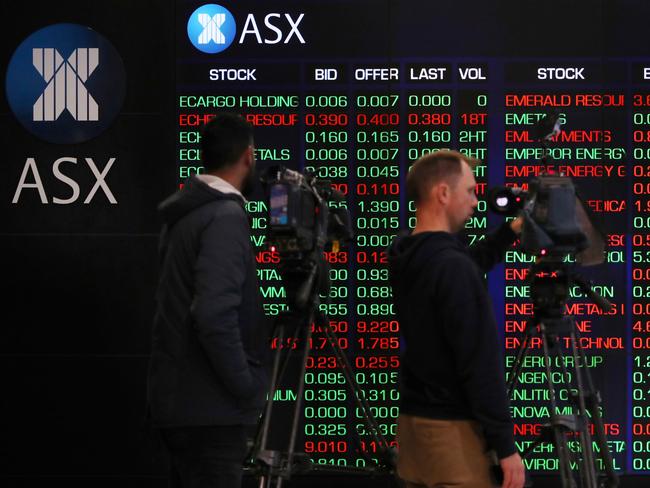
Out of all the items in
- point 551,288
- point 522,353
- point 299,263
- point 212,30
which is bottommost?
point 522,353

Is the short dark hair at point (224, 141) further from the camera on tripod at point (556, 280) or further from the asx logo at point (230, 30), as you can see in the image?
the asx logo at point (230, 30)

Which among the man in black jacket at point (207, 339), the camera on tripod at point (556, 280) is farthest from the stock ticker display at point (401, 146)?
the man in black jacket at point (207, 339)

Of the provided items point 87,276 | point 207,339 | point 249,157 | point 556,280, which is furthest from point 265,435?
point 87,276

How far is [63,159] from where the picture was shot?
5.35 metres

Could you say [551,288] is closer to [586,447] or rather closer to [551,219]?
[551,219]

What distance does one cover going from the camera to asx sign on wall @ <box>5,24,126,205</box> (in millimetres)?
5344

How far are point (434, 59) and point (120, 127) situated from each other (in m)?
1.78

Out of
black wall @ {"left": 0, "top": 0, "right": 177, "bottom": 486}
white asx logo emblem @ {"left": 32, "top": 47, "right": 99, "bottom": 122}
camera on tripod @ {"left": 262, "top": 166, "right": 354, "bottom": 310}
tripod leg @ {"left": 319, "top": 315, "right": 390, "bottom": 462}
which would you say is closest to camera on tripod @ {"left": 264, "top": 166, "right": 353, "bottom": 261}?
camera on tripod @ {"left": 262, "top": 166, "right": 354, "bottom": 310}

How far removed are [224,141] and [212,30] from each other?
2.08 meters

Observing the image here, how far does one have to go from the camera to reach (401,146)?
17.3 feet

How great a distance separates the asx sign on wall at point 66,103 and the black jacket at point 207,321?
2139 millimetres

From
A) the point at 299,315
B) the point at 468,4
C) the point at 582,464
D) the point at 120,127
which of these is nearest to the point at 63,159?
the point at 120,127

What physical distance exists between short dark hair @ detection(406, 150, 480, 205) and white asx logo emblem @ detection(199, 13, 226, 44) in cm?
239

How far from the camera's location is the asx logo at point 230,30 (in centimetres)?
532
